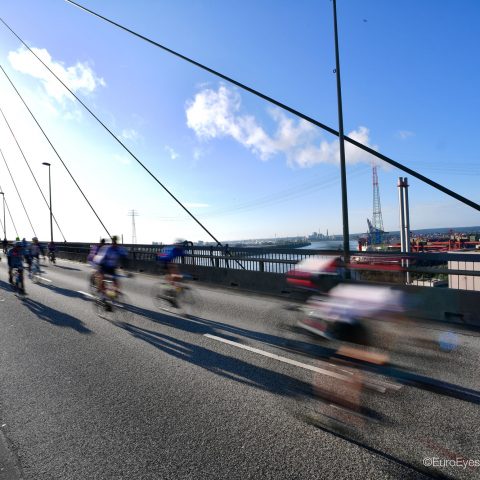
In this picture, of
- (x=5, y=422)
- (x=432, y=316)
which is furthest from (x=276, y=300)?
(x=5, y=422)

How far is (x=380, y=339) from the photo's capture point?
241 inches

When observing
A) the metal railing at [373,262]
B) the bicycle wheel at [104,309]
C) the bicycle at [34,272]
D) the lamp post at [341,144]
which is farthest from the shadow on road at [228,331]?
the bicycle at [34,272]

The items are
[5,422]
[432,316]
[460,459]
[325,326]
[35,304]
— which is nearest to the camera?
[460,459]

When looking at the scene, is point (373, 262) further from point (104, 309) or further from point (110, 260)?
point (104, 309)

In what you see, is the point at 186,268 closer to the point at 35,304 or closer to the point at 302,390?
the point at 35,304

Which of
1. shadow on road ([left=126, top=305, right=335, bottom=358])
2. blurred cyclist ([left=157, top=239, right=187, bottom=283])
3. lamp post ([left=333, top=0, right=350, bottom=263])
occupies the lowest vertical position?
shadow on road ([left=126, top=305, right=335, bottom=358])

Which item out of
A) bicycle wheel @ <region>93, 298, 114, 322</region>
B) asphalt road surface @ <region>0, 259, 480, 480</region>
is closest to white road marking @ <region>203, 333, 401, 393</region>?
asphalt road surface @ <region>0, 259, 480, 480</region>

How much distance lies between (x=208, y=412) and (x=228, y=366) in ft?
4.33

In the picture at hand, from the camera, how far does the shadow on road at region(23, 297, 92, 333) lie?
24.8ft

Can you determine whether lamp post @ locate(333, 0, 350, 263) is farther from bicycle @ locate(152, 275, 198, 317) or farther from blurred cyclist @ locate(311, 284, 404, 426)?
blurred cyclist @ locate(311, 284, 404, 426)

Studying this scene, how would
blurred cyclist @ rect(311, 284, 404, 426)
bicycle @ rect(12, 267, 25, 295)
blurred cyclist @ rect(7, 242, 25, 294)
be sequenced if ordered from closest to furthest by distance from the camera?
blurred cyclist @ rect(311, 284, 404, 426)
bicycle @ rect(12, 267, 25, 295)
blurred cyclist @ rect(7, 242, 25, 294)

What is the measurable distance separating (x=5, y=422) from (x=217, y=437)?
2.23 meters

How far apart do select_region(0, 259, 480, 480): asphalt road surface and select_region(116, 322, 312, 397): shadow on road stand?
1.0 inches

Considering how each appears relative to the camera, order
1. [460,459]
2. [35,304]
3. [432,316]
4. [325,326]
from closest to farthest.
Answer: [460,459]
[325,326]
[432,316]
[35,304]
